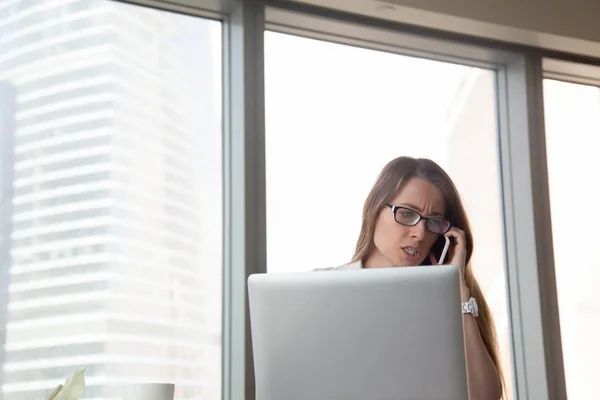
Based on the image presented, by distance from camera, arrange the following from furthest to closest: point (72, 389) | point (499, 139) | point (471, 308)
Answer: point (499, 139) < point (471, 308) < point (72, 389)

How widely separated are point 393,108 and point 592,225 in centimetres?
108

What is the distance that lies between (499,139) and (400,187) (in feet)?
2.39

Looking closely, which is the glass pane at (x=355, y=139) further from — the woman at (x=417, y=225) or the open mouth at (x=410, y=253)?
the open mouth at (x=410, y=253)

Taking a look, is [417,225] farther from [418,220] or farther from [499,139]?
[499,139]

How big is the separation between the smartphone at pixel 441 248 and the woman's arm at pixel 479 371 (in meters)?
0.29

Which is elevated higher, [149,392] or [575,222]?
[575,222]

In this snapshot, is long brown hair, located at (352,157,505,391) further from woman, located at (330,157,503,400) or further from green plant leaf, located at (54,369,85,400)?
green plant leaf, located at (54,369,85,400)

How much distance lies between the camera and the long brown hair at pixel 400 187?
292cm

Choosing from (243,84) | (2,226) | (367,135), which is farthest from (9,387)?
(367,135)

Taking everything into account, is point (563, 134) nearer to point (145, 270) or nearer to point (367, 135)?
point (367, 135)

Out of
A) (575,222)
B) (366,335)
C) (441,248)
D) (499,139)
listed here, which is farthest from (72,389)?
(575,222)

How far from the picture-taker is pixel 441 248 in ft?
9.55

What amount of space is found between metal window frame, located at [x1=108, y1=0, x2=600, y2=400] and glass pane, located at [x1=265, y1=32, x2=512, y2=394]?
0.17 feet

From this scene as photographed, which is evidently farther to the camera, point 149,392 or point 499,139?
point 499,139
